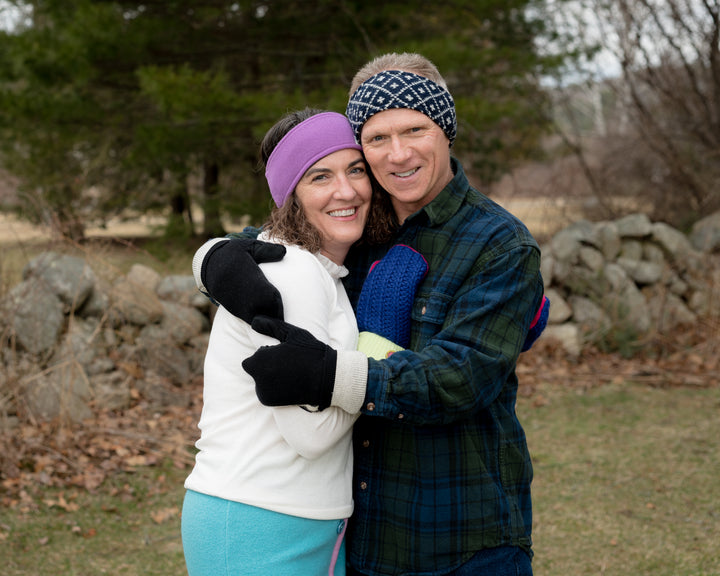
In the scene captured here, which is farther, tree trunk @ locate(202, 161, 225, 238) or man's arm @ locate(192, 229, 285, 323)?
tree trunk @ locate(202, 161, 225, 238)

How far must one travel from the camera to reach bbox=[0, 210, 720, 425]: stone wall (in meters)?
5.65

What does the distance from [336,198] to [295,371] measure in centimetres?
64

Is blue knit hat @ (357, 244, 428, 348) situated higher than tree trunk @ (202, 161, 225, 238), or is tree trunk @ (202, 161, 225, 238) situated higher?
tree trunk @ (202, 161, 225, 238)

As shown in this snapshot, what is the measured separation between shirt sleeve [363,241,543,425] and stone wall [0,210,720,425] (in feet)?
13.6

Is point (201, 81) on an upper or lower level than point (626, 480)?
upper

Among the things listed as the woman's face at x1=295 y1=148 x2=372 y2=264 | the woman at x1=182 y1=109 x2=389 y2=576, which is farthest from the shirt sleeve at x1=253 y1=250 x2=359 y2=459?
the woman's face at x1=295 y1=148 x2=372 y2=264

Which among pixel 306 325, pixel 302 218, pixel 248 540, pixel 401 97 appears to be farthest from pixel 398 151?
pixel 248 540

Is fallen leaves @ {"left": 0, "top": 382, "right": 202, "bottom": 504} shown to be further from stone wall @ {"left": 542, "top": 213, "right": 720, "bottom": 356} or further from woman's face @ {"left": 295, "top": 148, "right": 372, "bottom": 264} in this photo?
stone wall @ {"left": 542, "top": 213, "right": 720, "bottom": 356}

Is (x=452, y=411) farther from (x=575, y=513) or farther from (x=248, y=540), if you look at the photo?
(x=575, y=513)

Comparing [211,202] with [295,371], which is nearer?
[295,371]

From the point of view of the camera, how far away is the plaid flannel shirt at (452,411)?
1804mm

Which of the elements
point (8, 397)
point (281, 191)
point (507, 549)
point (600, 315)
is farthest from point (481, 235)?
point (600, 315)

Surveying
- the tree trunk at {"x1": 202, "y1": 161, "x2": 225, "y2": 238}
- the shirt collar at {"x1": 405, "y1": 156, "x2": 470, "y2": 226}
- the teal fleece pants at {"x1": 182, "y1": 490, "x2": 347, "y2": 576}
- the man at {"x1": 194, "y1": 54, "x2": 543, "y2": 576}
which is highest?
the tree trunk at {"x1": 202, "y1": 161, "x2": 225, "y2": 238}

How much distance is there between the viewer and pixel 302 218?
7.22 feet
